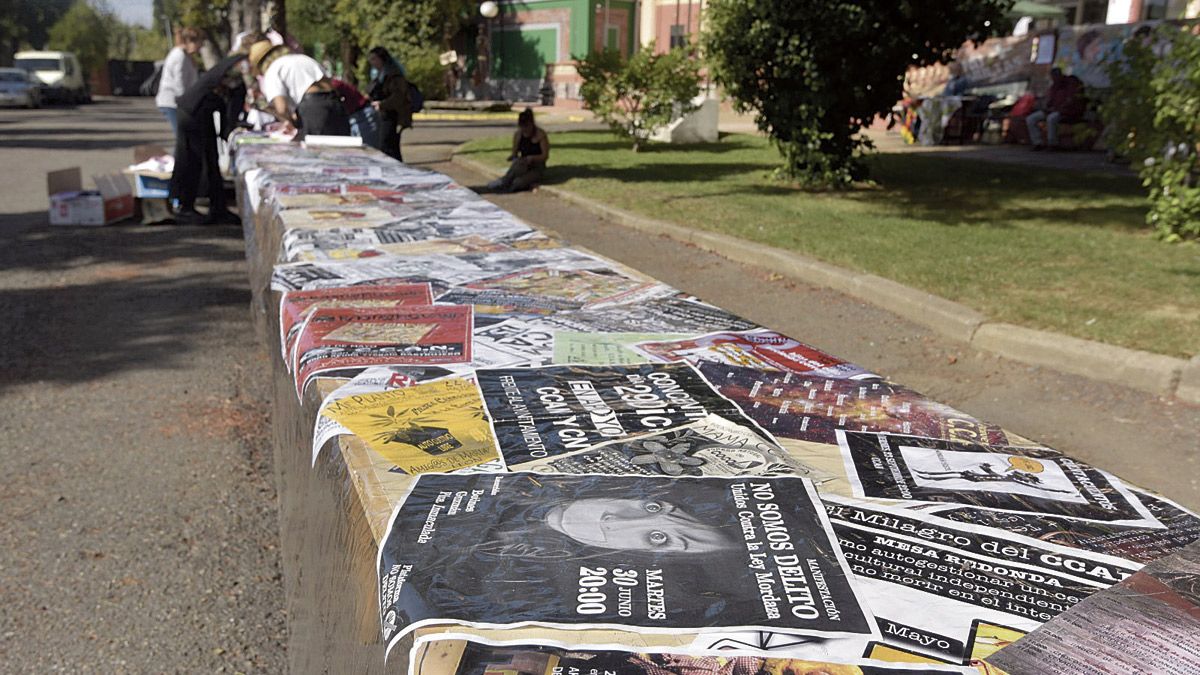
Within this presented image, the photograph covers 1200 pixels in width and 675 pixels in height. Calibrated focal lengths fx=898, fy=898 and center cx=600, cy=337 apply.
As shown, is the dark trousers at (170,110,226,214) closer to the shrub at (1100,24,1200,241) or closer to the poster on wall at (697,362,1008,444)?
the poster on wall at (697,362,1008,444)

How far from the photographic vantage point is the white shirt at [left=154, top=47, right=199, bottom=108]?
9578mm

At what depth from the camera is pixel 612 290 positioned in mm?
2664

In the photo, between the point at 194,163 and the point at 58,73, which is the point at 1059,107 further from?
the point at 58,73

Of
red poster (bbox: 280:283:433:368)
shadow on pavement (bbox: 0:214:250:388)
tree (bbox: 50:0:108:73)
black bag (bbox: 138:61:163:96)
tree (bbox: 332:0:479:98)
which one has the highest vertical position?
tree (bbox: 50:0:108:73)

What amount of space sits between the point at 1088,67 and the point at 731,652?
18.6m

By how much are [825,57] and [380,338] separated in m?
8.61

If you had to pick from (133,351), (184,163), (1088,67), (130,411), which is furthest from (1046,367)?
(1088,67)

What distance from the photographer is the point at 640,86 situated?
47.4 feet

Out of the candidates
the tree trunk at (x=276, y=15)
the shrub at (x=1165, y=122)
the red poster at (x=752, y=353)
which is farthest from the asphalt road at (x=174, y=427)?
the tree trunk at (x=276, y=15)

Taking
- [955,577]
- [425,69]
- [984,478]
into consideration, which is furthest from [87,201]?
[425,69]

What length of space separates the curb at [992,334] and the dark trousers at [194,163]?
16.1 feet

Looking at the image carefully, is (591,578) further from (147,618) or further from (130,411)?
(130,411)

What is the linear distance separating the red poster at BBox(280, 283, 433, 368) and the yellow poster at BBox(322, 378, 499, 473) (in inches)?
22.6

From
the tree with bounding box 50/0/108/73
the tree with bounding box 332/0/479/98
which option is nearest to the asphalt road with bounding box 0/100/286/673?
the tree with bounding box 332/0/479/98
